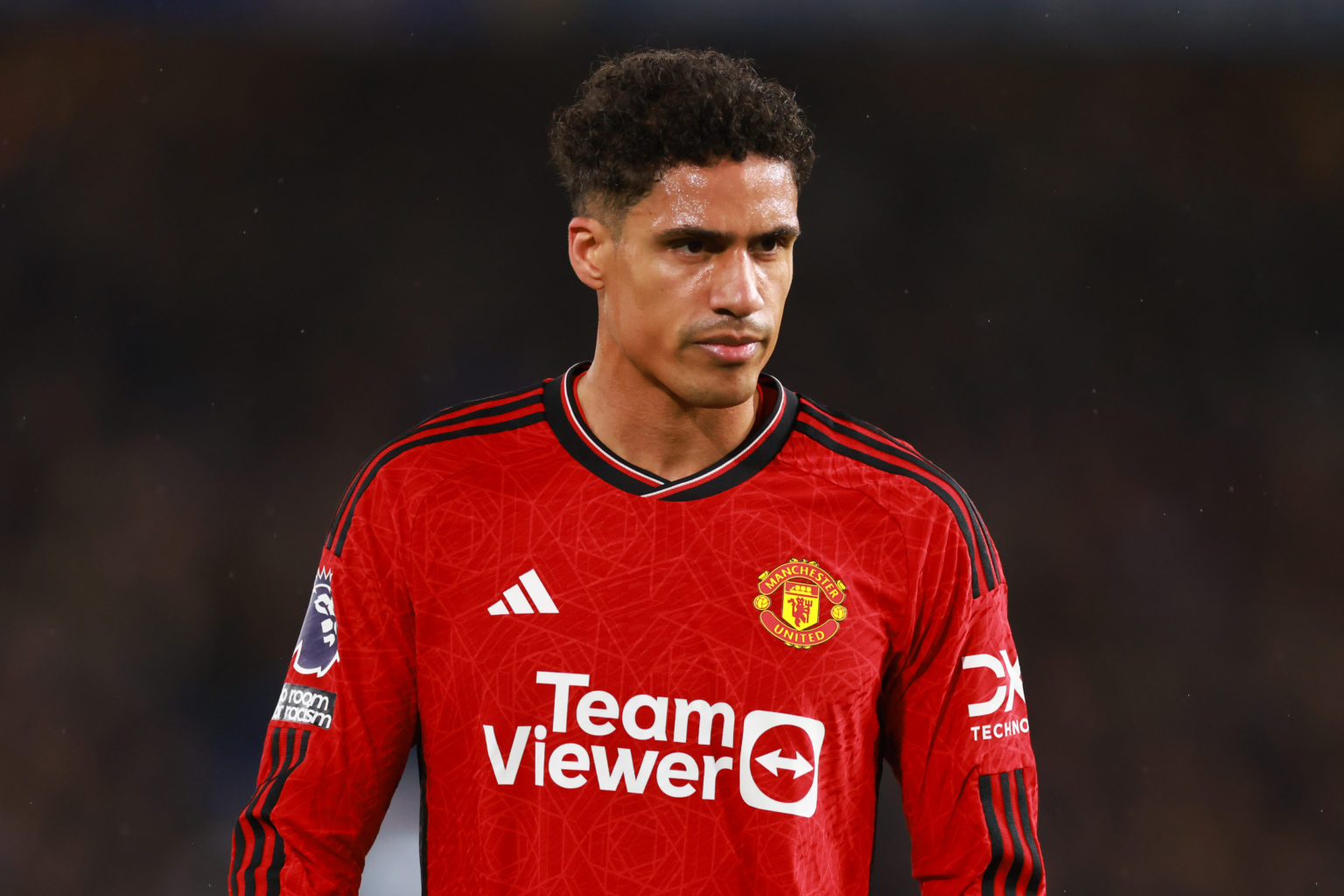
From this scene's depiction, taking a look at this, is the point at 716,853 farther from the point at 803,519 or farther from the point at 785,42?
the point at 785,42

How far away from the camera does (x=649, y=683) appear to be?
178cm

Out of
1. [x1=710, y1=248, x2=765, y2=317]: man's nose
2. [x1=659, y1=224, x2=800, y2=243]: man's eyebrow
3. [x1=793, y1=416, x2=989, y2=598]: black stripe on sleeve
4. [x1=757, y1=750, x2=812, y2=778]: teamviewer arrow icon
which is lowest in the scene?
[x1=757, y1=750, x2=812, y2=778]: teamviewer arrow icon

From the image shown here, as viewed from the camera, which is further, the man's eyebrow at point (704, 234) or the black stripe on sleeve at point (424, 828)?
the black stripe on sleeve at point (424, 828)

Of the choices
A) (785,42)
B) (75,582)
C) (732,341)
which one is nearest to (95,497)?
(75,582)

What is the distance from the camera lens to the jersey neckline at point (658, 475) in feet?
6.12

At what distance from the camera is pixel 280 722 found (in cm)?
186

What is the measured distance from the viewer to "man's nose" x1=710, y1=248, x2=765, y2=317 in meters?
1.71

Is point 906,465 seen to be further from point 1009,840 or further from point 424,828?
point 424,828

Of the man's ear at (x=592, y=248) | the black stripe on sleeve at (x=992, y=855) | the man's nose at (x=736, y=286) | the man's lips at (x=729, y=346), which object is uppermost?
the man's ear at (x=592, y=248)

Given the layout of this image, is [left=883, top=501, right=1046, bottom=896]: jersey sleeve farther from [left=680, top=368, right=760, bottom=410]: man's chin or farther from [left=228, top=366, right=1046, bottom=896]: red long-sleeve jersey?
[left=680, top=368, right=760, bottom=410]: man's chin

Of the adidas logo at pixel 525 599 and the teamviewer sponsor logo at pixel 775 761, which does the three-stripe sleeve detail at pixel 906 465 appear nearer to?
the teamviewer sponsor logo at pixel 775 761

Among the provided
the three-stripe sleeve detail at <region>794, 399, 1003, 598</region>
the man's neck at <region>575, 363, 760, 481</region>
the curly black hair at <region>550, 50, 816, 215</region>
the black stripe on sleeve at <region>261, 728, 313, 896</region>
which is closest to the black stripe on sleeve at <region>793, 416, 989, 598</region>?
the three-stripe sleeve detail at <region>794, 399, 1003, 598</region>

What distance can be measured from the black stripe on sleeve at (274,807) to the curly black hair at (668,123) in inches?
31.8

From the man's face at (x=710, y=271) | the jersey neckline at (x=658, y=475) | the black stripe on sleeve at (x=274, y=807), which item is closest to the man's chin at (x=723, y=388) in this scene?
the man's face at (x=710, y=271)
